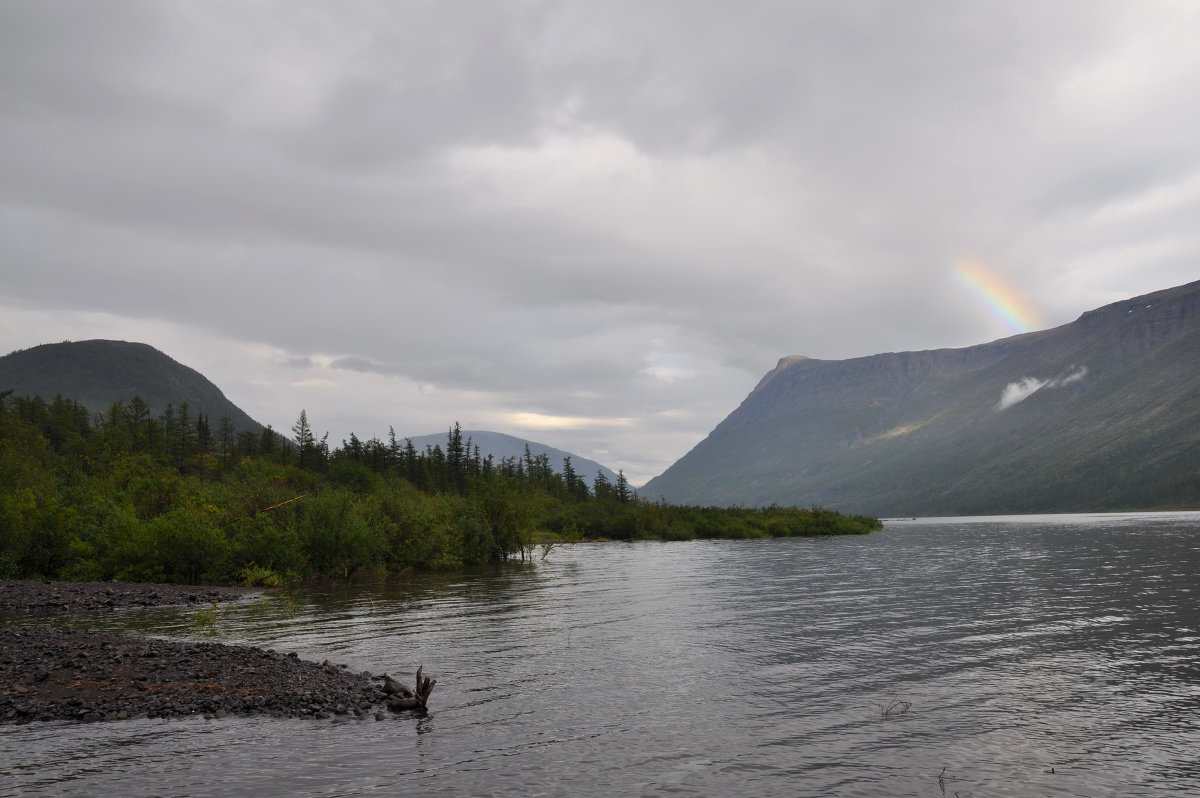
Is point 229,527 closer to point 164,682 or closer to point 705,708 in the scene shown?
point 164,682

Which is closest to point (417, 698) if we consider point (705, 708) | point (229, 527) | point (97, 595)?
point (705, 708)

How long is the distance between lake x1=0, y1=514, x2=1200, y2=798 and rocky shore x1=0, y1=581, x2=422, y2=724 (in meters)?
0.93

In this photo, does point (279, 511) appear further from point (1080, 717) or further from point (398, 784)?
point (1080, 717)

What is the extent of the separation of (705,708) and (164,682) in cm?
1540

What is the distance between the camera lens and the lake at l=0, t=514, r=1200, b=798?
13.9m

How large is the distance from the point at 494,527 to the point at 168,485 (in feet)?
102

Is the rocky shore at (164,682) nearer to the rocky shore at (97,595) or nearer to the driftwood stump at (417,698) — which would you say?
the driftwood stump at (417,698)

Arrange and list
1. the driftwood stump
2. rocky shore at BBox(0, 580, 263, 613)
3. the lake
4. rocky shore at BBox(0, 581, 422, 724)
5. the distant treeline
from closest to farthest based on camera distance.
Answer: the lake → rocky shore at BBox(0, 581, 422, 724) → the driftwood stump → rocky shore at BBox(0, 580, 263, 613) → the distant treeline

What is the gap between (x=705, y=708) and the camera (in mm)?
19266

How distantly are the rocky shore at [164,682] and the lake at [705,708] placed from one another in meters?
0.93

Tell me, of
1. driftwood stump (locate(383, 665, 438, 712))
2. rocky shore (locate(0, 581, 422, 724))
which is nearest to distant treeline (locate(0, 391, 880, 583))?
rocky shore (locate(0, 581, 422, 724))

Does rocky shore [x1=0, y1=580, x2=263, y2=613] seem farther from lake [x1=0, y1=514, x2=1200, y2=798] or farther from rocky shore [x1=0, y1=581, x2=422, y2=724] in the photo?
rocky shore [x1=0, y1=581, x2=422, y2=724]

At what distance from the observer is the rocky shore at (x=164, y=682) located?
18.5m

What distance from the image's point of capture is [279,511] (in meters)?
57.3
